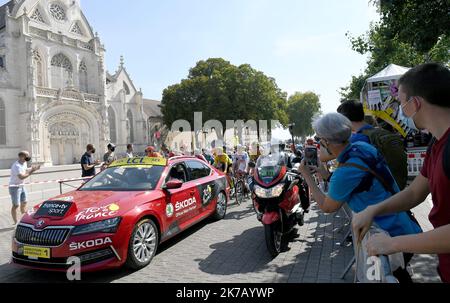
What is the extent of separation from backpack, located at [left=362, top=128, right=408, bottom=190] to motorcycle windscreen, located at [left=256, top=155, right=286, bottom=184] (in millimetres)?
1814

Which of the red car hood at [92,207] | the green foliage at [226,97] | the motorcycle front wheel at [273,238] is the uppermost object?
the green foliage at [226,97]

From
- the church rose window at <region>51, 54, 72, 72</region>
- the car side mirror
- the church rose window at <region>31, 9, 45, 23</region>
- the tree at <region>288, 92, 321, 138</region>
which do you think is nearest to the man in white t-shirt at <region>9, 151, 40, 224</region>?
the car side mirror

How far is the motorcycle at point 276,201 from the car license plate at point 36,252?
2.99 metres

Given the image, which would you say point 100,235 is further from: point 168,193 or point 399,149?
point 399,149

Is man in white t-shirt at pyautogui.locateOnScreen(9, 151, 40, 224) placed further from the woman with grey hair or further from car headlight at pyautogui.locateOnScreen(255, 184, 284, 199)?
the woman with grey hair

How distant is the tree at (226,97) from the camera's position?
4016 centimetres

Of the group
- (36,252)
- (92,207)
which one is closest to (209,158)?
(92,207)

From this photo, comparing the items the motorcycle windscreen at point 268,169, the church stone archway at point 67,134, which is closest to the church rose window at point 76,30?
the church stone archway at point 67,134

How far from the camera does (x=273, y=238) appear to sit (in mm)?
5164

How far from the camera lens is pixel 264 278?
440cm

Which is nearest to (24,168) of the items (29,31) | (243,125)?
Result: (243,125)

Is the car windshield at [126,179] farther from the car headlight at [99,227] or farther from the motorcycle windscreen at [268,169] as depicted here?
the motorcycle windscreen at [268,169]

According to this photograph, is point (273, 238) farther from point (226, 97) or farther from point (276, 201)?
point (226, 97)

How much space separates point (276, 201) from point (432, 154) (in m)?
3.75
